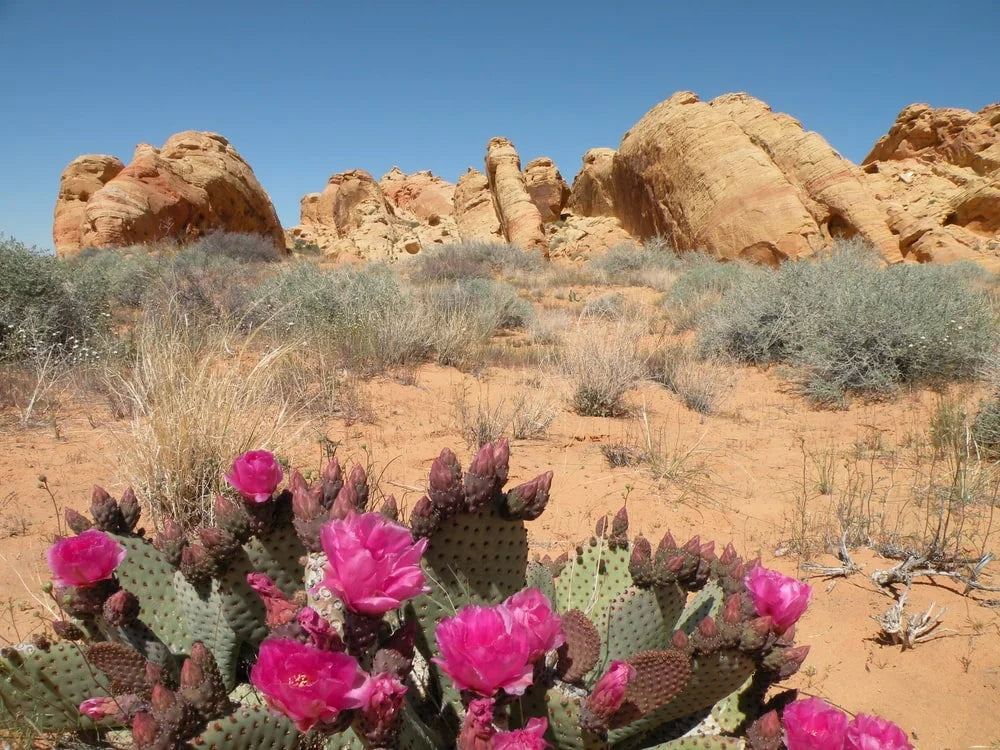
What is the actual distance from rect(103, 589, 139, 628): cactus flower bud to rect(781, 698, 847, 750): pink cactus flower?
1.33 meters

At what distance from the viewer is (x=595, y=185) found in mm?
26047

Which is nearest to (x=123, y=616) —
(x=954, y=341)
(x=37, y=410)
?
(x=37, y=410)

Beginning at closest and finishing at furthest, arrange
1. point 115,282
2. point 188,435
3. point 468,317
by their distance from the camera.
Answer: point 188,435
point 468,317
point 115,282

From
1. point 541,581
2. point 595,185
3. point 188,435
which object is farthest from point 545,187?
point 541,581

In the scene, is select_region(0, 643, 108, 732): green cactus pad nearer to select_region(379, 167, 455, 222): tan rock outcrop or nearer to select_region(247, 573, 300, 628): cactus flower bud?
select_region(247, 573, 300, 628): cactus flower bud

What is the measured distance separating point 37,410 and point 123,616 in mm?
4296

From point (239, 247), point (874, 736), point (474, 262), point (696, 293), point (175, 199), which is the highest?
point (175, 199)

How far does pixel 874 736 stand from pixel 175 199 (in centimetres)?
2459

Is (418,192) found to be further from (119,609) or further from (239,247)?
(119,609)

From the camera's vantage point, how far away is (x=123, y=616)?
1318 millimetres

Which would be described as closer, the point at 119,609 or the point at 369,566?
the point at 369,566

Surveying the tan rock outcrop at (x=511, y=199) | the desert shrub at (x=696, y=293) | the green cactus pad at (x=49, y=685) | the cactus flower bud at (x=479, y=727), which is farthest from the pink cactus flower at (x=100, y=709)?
the tan rock outcrop at (x=511, y=199)

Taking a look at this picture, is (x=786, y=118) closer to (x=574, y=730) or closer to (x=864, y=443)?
(x=864, y=443)

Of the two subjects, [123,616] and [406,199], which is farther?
[406,199]
